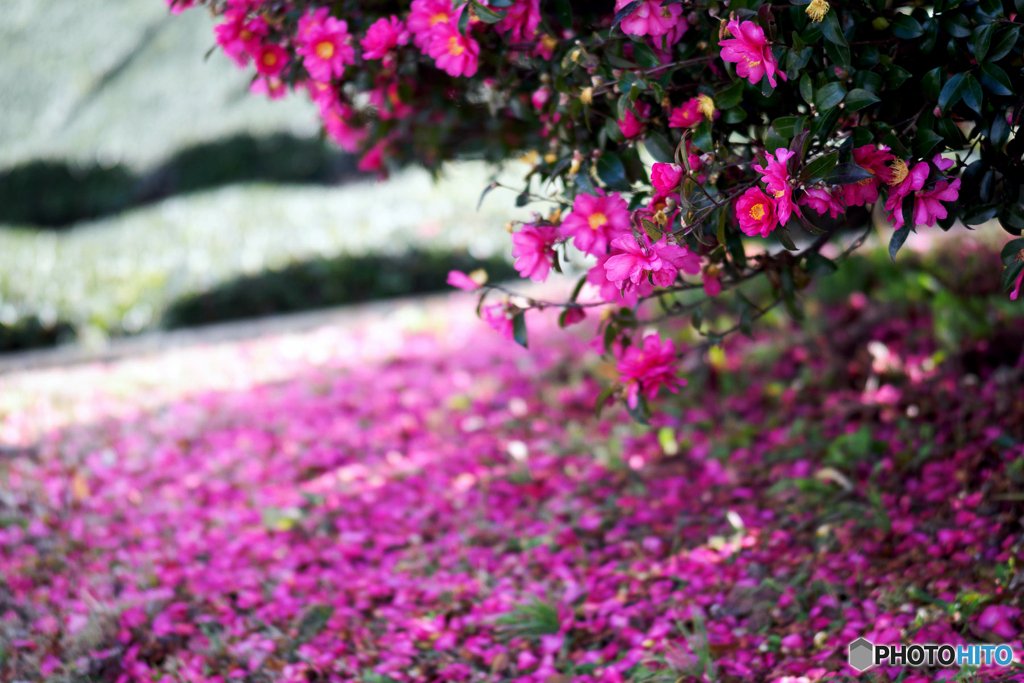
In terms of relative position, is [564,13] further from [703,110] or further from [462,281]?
[462,281]

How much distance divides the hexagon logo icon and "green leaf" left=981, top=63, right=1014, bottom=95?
3.72ft

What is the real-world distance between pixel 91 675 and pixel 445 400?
1.74m

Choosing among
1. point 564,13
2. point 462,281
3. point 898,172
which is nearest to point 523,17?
point 564,13

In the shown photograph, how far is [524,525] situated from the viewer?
236 cm

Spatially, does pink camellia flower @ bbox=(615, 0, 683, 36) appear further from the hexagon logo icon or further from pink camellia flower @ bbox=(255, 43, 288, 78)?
the hexagon logo icon

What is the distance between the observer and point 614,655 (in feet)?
5.84

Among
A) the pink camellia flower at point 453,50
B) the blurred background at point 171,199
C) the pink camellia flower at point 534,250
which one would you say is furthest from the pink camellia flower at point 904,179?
the blurred background at point 171,199

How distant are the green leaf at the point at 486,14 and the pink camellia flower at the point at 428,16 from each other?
0.13 m

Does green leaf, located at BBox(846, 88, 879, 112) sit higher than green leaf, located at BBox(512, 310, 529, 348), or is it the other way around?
green leaf, located at BBox(846, 88, 879, 112)

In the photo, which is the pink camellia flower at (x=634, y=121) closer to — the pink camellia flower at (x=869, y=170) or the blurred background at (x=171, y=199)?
the pink camellia flower at (x=869, y=170)

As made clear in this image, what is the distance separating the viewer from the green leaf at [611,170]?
1.42 m

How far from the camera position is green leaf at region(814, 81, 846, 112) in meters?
1.20

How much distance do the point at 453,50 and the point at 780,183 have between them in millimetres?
687

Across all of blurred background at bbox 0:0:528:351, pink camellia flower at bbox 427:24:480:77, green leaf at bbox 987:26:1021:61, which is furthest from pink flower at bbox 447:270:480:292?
blurred background at bbox 0:0:528:351
